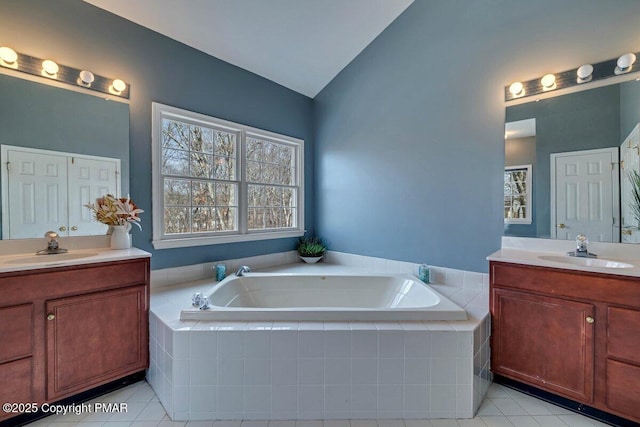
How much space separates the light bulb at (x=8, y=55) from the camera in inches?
71.2

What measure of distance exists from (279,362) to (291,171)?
244 centimetres

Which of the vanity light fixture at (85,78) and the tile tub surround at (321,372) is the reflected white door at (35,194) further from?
the tile tub surround at (321,372)

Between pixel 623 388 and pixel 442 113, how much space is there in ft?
7.10

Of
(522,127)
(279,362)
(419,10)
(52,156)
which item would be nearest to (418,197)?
(522,127)

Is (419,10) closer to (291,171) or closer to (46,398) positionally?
(291,171)

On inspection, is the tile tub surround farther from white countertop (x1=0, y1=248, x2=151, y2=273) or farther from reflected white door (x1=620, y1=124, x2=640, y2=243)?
reflected white door (x1=620, y1=124, x2=640, y2=243)

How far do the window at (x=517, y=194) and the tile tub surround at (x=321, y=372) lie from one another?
3.68 ft

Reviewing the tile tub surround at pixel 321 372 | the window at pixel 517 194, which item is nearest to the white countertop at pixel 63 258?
the tile tub surround at pixel 321 372

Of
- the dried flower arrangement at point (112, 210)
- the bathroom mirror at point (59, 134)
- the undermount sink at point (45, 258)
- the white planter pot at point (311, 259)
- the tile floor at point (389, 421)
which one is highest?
the bathroom mirror at point (59, 134)

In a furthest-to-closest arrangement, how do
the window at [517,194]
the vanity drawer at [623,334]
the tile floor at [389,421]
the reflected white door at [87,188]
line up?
the window at [517,194] < the reflected white door at [87,188] < the tile floor at [389,421] < the vanity drawer at [623,334]

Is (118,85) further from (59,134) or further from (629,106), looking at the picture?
(629,106)

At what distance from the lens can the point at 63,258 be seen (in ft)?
6.20

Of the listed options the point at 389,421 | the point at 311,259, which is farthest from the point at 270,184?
the point at 389,421

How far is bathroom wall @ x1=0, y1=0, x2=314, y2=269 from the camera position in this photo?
1.95m
